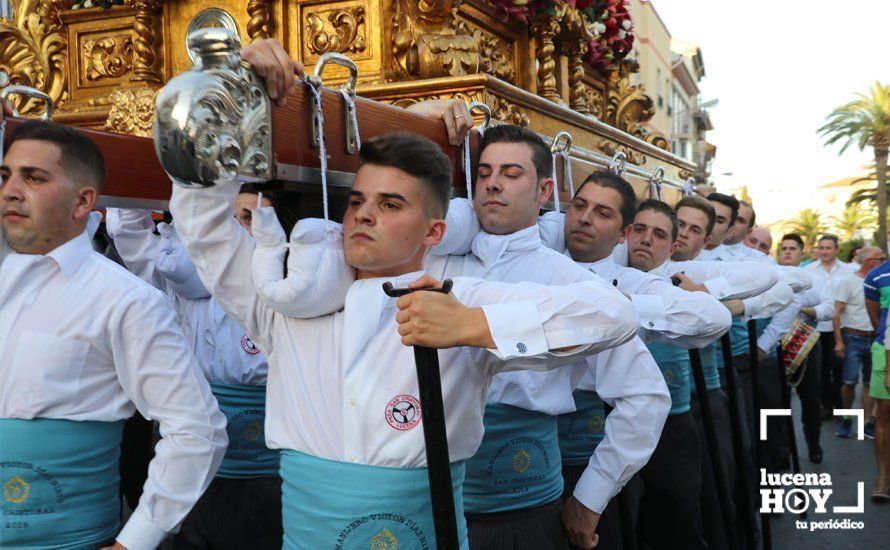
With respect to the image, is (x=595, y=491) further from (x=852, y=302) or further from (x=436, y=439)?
(x=852, y=302)

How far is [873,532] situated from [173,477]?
5179mm

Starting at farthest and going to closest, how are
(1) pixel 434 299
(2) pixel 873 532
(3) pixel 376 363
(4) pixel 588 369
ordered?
(2) pixel 873 532, (4) pixel 588 369, (3) pixel 376 363, (1) pixel 434 299

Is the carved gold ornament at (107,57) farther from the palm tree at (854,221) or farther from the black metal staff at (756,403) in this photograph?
the palm tree at (854,221)

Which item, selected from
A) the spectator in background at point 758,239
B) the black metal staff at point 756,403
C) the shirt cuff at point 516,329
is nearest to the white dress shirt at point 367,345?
the shirt cuff at point 516,329

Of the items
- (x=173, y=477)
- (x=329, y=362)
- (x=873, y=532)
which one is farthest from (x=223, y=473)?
(x=873, y=532)

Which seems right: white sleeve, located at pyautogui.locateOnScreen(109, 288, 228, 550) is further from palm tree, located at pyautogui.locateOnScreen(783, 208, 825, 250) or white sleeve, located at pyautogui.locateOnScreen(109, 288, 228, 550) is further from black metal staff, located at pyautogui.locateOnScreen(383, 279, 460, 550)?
palm tree, located at pyautogui.locateOnScreen(783, 208, 825, 250)

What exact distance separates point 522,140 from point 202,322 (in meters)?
1.41

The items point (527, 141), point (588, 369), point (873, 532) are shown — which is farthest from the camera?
point (873, 532)

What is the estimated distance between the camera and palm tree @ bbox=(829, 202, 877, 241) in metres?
37.5

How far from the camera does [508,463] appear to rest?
9.29ft

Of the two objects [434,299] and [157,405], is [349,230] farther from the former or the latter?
[157,405]

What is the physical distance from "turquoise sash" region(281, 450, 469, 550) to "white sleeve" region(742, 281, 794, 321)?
399 cm

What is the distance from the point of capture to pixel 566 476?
3539 mm

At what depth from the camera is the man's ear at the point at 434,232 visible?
86.0 inches
